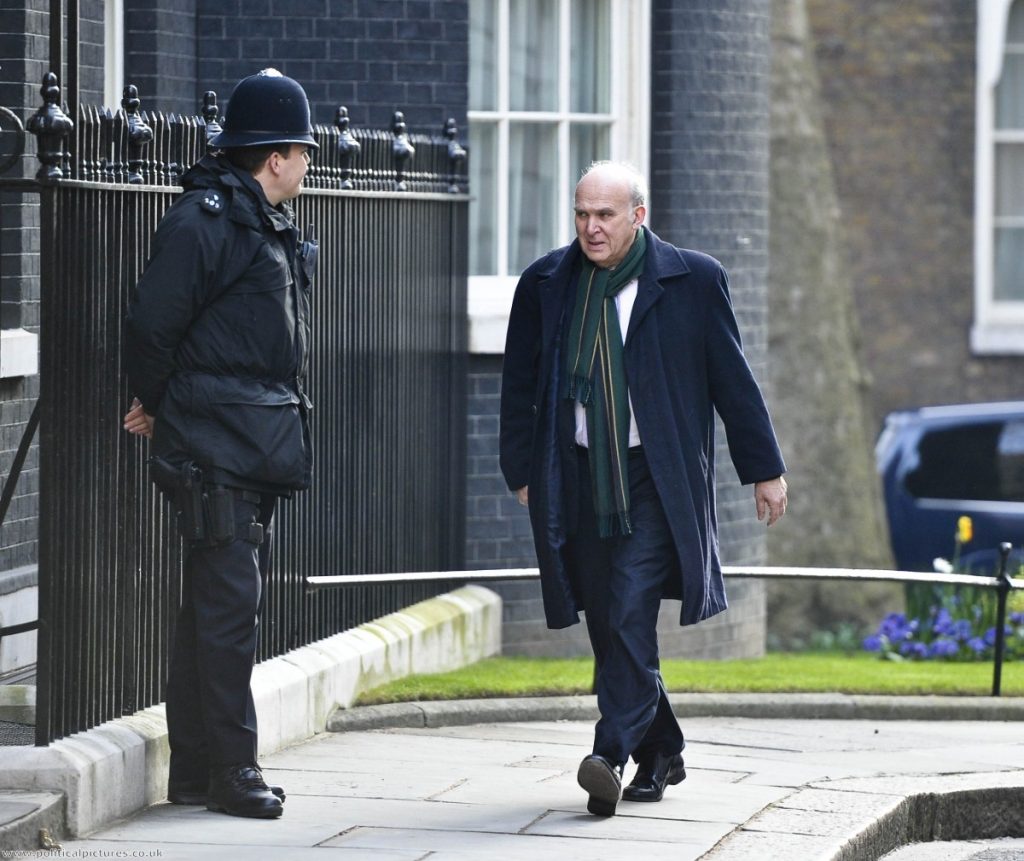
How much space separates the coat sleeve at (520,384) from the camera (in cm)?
631

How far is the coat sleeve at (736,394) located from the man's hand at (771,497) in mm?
23

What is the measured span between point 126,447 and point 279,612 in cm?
142

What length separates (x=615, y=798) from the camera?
5914mm

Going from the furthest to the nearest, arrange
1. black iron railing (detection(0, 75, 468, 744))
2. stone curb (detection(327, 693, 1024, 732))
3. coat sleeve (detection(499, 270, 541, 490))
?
1. stone curb (detection(327, 693, 1024, 732))
2. coat sleeve (detection(499, 270, 541, 490))
3. black iron railing (detection(0, 75, 468, 744))

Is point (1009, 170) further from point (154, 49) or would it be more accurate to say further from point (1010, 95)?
point (154, 49)

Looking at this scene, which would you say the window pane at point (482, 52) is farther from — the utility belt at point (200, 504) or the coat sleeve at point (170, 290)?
the utility belt at point (200, 504)

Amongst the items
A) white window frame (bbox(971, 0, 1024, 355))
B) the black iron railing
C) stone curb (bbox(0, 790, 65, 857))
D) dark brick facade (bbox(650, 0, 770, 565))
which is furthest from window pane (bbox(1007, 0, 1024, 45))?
stone curb (bbox(0, 790, 65, 857))

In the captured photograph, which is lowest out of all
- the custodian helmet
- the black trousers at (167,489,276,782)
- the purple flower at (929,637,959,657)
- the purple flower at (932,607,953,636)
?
the purple flower at (929,637,959,657)

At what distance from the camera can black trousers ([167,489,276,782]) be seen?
5.76m

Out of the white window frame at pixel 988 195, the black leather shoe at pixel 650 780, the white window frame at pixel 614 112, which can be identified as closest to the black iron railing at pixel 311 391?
the white window frame at pixel 614 112

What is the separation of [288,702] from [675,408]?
178 cm

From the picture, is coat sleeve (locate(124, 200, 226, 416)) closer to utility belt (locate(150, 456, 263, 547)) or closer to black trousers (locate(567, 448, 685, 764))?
utility belt (locate(150, 456, 263, 547))

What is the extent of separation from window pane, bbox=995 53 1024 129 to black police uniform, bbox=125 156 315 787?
14250mm

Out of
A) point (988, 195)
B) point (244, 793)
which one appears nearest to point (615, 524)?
point (244, 793)
